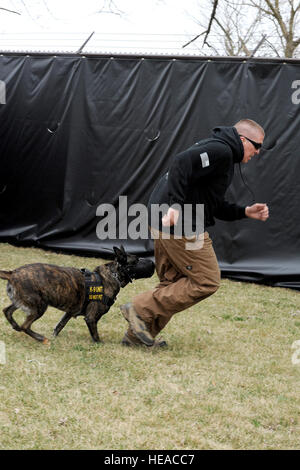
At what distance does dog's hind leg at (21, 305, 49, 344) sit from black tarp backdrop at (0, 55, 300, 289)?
3.64 metres

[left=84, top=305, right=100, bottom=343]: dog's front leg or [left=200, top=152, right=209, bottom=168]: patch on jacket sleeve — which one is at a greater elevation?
[left=200, top=152, right=209, bottom=168]: patch on jacket sleeve

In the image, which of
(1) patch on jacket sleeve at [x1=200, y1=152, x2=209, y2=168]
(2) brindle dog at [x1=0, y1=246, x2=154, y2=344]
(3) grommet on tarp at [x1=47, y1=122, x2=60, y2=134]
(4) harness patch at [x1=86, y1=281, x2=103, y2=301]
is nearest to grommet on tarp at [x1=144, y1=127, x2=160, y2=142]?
(3) grommet on tarp at [x1=47, y1=122, x2=60, y2=134]

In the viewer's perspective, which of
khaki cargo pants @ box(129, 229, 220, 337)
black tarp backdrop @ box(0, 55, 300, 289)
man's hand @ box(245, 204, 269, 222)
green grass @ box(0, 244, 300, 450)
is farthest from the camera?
black tarp backdrop @ box(0, 55, 300, 289)

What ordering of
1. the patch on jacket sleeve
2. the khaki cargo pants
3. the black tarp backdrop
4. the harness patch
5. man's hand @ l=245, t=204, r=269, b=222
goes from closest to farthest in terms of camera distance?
1. the patch on jacket sleeve
2. the khaki cargo pants
3. man's hand @ l=245, t=204, r=269, b=222
4. the harness patch
5. the black tarp backdrop

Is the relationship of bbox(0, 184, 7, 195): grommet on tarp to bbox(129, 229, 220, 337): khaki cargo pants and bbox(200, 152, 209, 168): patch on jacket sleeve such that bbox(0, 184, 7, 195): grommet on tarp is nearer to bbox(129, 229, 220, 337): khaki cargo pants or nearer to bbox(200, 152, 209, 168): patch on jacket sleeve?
bbox(129, 229, 220, 337): khaki cargo pants

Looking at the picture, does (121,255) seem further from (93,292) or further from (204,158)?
(204,158)

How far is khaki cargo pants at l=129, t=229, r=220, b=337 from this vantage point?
4.72 meters

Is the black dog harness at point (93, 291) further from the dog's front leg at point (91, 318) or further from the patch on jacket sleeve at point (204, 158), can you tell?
the patch on jacket sleeve at point (204, 158)

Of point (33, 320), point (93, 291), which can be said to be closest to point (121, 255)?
point (93, 291)

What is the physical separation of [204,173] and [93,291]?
4.47ft

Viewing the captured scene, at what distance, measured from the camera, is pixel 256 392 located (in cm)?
428

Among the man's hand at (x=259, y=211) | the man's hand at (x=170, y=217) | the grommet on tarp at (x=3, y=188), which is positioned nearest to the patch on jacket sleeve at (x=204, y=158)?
the man's hand at (x=170, y=217)

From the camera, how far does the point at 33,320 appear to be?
4.84 metres

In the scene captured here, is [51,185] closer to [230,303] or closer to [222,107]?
[222,107]
